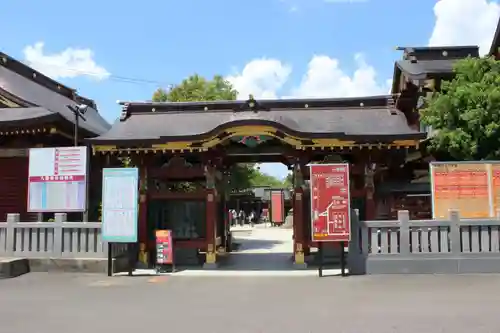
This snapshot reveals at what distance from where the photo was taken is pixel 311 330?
689 centimetres

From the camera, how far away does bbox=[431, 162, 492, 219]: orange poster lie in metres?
12.2

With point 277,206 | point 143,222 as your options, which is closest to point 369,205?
point 143,222

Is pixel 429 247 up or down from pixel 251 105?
down

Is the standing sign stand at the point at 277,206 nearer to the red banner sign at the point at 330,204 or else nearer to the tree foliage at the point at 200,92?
the tree foliage at the point at 200,92

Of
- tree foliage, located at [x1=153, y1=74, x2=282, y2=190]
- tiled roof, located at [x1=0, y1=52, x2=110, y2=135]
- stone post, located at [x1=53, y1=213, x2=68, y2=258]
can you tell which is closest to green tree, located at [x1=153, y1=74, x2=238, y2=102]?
tree foliage, located at [x1=153, y1=74, x2=282, y2=190]

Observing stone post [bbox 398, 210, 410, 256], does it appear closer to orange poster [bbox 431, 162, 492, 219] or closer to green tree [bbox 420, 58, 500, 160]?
orange poster [bbox 431, 162, 492, 219]

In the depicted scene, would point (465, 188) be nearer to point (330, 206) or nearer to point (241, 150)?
point (330, 206)

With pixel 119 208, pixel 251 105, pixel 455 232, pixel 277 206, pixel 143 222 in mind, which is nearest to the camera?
pixel 455 232

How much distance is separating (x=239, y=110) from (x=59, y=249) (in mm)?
7090

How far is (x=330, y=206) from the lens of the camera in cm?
1207

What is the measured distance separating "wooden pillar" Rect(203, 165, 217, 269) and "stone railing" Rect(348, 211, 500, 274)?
4.01m

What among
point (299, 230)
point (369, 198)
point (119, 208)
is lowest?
point (299, 230)

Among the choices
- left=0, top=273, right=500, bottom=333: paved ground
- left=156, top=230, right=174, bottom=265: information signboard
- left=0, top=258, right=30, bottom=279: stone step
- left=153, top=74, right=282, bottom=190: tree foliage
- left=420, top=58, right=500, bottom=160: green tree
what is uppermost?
left=153, top=74, right=282, bottom=190: tree foliage

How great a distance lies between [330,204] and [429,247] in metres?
2.66
